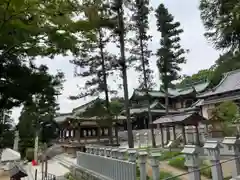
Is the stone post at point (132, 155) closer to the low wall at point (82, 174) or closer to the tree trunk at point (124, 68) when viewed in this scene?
the low wall at point (82, 174)

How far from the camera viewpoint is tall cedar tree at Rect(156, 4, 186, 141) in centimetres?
2162

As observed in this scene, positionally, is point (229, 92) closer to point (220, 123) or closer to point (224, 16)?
point (220, 123)

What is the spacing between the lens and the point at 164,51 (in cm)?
2155

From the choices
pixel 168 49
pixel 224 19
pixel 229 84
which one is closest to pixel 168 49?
pixel 168 49

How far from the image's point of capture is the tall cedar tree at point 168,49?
21.6 m

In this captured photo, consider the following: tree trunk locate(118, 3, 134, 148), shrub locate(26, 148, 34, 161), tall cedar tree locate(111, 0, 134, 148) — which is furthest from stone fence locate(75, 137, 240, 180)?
shrub locate(26, 148, 34, 161)

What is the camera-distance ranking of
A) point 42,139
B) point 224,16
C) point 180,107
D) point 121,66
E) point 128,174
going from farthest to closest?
point 180,107 → point 42,139 → point 121,66 → point 224,16 → point 128,174

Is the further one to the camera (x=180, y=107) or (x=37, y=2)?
(x=180, y=107)

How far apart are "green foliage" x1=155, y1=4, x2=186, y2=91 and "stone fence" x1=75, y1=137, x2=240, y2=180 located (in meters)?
13.7

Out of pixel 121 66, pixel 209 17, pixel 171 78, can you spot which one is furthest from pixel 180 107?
pixel 209 17

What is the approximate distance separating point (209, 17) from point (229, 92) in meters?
9.13

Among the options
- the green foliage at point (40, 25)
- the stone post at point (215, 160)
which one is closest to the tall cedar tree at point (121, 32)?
the green foliage at point (40, 25)

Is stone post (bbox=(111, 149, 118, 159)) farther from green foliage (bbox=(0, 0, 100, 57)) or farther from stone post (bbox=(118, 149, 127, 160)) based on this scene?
green foliage (bbox=(0, 0, 100, 57))

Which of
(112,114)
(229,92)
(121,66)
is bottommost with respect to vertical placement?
(112,114)
